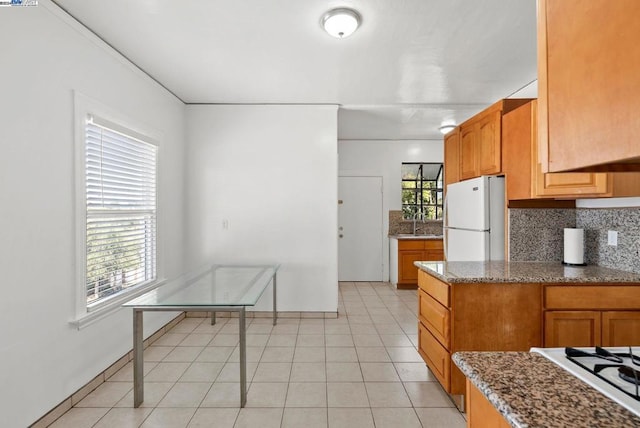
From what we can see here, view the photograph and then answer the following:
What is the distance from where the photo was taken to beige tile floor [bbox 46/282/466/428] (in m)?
2.13

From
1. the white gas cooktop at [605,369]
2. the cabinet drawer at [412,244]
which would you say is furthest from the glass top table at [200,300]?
the cabinet drawer at [412,244]

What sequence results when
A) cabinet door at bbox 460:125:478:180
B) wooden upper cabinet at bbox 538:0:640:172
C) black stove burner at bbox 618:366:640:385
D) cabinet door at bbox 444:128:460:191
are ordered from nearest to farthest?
wooden upper cabinet at bbox 538:0:640:172
black stove burner at bbox 618:366:640:385
cabinet door at bbox 460:125:478:180
cabinet door at bbox 444:128:460:191

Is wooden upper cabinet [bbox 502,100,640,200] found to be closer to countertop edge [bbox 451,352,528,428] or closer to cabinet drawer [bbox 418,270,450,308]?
cabinet drawer [bbox 418,270,450,308]

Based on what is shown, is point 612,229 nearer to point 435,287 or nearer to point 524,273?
point 524,273

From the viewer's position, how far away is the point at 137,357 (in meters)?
2.23

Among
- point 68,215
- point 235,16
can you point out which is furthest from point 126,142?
point 235,16

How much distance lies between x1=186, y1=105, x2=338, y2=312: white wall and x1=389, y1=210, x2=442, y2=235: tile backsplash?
228 cm

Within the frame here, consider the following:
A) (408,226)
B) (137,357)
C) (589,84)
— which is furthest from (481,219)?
(408,226)

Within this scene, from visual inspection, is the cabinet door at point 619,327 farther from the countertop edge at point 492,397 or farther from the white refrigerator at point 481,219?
the countertop edge at point 492,397

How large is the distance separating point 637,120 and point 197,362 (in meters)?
3.21

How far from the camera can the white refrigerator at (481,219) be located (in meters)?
2.71

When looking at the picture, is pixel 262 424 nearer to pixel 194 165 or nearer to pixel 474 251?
pixel 474 251

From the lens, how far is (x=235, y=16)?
7.35 ft

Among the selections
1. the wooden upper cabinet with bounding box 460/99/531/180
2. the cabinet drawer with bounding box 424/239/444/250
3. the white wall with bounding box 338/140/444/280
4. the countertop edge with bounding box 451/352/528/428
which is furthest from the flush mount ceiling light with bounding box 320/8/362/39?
the cabinet drawer with bounding box 424/239/444/250
